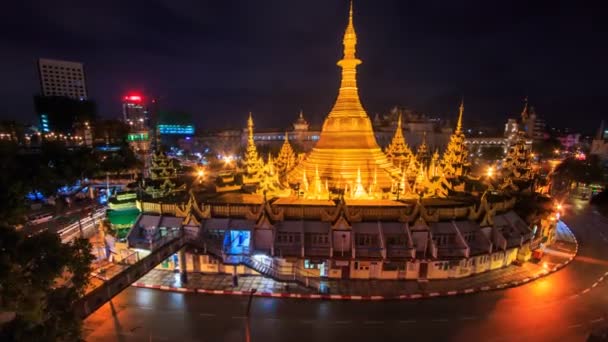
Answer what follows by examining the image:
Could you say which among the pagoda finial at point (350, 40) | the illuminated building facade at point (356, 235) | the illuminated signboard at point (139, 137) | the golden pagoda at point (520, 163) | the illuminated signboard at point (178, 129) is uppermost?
the pagoda finial at point (350, 40)

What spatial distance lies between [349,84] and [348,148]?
730 cm

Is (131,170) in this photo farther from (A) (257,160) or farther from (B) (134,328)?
(B) (134,328)

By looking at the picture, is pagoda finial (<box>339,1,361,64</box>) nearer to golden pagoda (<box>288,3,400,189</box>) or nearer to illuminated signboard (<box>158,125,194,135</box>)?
golden pagoda (<box>288,3,400,189</box>)

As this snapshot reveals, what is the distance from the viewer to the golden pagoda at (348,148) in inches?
1172

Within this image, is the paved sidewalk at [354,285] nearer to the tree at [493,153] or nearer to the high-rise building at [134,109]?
the tree at [493,153]

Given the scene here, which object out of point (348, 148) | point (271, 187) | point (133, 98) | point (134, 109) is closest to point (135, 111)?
point (134, 109)

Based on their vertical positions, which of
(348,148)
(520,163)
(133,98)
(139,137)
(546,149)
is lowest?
(546,149)

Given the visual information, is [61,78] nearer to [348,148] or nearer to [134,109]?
[134,109]

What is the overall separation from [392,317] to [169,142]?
126932mm

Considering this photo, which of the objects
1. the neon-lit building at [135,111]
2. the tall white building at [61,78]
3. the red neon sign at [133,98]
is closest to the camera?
the tall white building at [61,78]

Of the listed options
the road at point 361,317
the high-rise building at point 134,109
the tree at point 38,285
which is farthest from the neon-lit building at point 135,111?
the tree at point 38,285

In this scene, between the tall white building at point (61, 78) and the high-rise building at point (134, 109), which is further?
the high-rise building at point (134, 109)

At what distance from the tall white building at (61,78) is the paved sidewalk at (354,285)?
12170cm

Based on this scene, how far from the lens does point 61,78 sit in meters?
115
